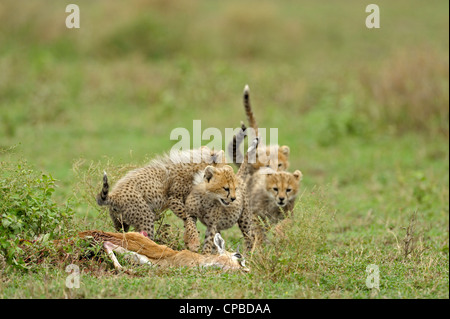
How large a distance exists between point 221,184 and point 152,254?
1244 mm

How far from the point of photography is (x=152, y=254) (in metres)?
6.18

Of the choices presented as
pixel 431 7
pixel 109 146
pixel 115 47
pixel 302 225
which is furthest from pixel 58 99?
pixel 431 7

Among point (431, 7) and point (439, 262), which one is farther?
point (431, 7)

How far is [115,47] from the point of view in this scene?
19.3 metres

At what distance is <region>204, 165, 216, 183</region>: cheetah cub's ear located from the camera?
23.5 feet

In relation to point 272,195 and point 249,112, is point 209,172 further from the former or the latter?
point 249,112

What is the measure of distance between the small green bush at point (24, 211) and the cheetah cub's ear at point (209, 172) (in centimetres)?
142

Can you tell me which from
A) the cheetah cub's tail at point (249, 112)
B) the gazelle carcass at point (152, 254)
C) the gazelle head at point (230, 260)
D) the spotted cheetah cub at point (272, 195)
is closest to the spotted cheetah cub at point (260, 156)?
the cheetah cub's tail at point (249, 112)

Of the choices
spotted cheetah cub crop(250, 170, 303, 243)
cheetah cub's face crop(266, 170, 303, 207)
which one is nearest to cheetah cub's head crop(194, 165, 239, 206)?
spotted cheetah cub crop(250, 170, 303, 243)

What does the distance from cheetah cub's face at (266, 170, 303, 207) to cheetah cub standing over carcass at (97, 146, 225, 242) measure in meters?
0.66

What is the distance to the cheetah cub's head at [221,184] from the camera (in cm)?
714

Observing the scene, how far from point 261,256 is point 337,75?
39.2 feet

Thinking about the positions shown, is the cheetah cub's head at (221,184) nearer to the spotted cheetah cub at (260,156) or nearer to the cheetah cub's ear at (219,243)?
the cheetah cub's ear at (219,243)
